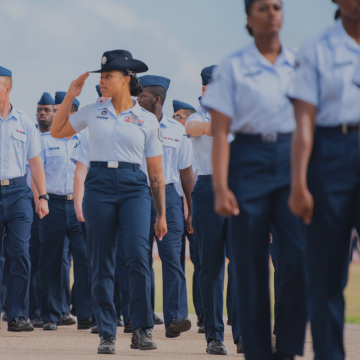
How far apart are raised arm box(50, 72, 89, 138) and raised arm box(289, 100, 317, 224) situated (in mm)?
2656

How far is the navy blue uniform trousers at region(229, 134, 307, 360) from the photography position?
3.49 meters

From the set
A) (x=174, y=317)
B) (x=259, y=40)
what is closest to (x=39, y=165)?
(x=174, y=317)

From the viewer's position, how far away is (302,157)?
3115 mm

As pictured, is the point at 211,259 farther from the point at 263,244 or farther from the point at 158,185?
the point at 263,244

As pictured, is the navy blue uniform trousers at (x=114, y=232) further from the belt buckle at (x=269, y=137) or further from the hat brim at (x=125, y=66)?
the belt buckle at (x=269, y=137)

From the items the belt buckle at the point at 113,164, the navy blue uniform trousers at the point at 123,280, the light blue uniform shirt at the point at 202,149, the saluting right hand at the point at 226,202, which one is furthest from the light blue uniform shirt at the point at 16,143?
the saluting right hand at the point at 226,202

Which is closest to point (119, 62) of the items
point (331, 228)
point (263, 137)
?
point (263, 137)

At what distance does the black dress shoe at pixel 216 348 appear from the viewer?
5.36 m

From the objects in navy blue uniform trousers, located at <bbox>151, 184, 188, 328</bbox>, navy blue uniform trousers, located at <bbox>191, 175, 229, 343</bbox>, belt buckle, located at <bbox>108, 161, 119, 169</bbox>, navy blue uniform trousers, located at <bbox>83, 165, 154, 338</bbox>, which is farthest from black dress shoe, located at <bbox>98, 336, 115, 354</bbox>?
navy blue uniform trousers, located at <bbox>151, 184, 188, 328</bbox>

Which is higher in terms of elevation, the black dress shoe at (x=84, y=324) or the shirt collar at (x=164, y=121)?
the shirt collar at (x=164, y=121)

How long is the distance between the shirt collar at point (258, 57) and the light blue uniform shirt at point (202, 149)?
197 centimetres

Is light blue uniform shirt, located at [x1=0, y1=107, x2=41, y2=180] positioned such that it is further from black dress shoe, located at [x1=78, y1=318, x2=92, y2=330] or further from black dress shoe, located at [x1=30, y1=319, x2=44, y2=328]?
black dress shoe, located at [x1=30, y1=319, x2=44, y2=328]

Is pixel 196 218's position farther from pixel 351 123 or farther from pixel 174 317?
pixel 351 123

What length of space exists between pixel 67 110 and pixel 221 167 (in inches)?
92.7
